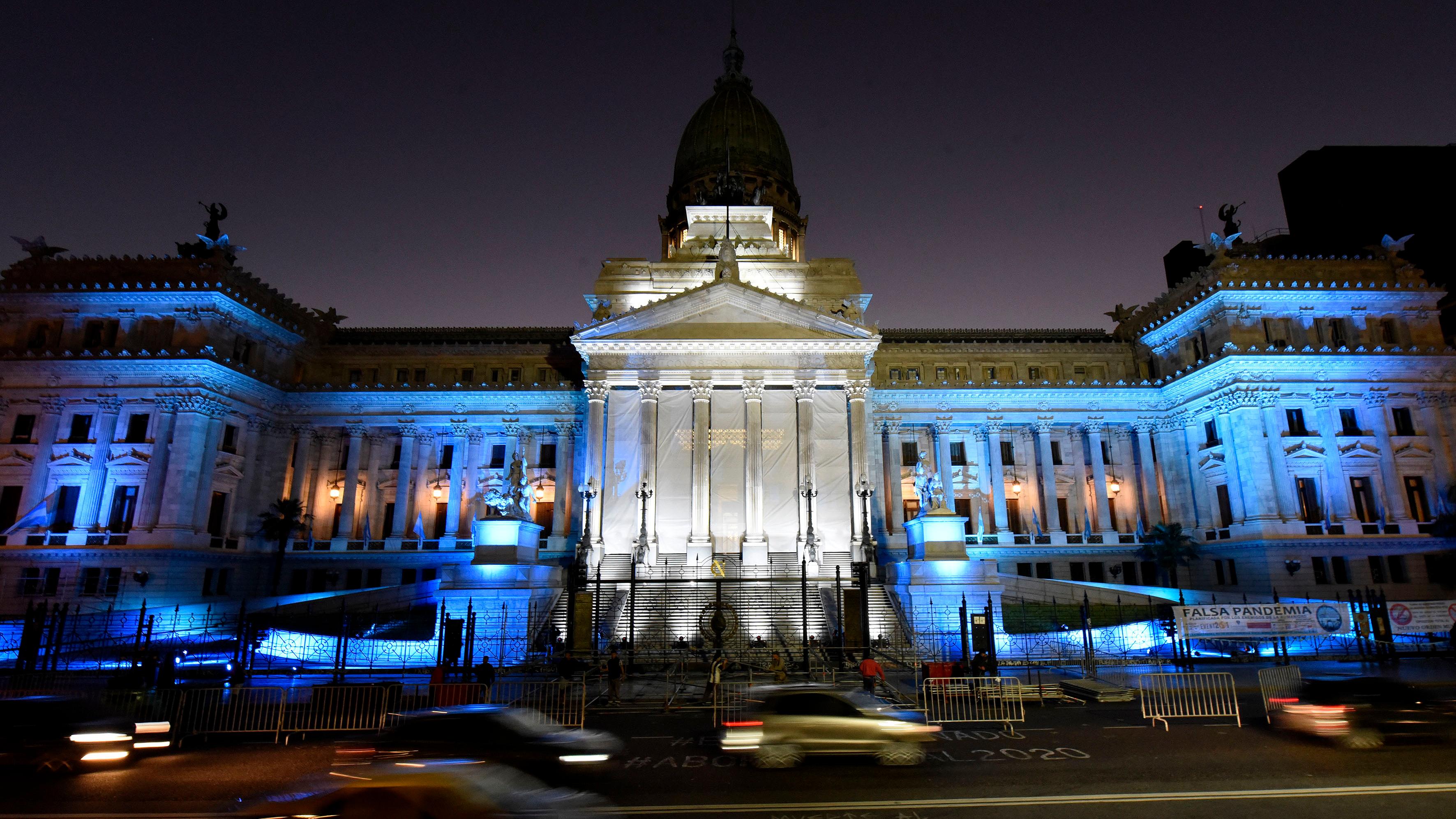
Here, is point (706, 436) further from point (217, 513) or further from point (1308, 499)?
point (1308, 499)

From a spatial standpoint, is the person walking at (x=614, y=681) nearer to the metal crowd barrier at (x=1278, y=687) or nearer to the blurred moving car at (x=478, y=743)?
the blurred moving car at (x=478, y=743)

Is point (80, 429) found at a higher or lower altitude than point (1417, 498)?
higher

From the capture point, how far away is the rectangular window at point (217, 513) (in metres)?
45.8

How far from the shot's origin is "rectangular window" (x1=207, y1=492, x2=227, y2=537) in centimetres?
4575

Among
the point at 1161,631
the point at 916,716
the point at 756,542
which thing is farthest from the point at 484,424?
the point at 916,716

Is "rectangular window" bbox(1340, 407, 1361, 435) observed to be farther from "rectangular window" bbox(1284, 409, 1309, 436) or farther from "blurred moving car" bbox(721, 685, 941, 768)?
"blurred moving car" bbox(721, 685, 941, 768)

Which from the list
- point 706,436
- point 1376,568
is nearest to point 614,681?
point 706,436

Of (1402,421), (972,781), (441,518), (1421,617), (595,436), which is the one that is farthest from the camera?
(441,518)

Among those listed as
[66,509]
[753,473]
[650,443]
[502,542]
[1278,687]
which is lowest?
[1278,687]

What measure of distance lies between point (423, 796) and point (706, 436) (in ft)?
122

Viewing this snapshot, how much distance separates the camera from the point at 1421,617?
29.9m

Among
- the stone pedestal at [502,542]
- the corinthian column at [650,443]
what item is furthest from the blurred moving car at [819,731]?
the corinthian column at [650,443]

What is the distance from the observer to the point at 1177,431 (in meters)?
51.3

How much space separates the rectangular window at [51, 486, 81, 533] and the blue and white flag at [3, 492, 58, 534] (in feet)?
0.52
